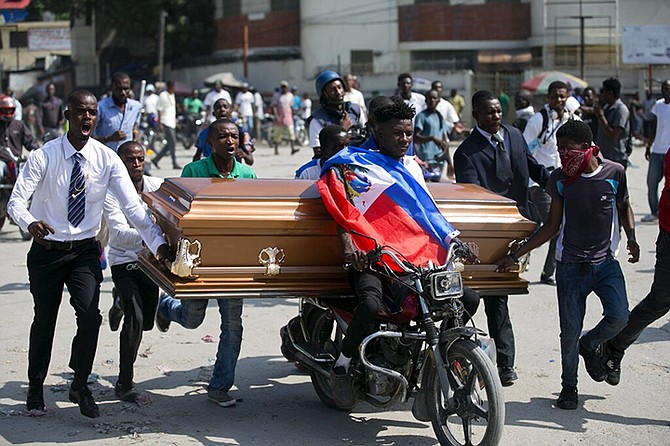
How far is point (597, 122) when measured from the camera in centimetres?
1334

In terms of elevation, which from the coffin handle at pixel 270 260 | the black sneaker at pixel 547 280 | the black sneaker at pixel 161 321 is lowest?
the black sneaker at pixel 547 280

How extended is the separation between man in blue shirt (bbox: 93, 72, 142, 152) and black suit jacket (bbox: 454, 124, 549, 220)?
470 cm

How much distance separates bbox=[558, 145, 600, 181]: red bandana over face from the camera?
639 cm

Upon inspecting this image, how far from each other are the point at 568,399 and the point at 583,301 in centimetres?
60

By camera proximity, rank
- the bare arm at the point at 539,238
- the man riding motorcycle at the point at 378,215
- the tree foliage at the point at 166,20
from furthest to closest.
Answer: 1. the tree foliage at the point at 166,20
2. the bare arm at the point at 539,238
3. the man riding motorcycle at the point at 378,215

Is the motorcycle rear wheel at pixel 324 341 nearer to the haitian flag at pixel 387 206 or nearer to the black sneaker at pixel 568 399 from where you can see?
the haitian flag at pixel 387 206

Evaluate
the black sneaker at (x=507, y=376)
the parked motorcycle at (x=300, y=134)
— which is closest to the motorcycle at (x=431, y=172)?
the black sneaker at (x=507, y=376)

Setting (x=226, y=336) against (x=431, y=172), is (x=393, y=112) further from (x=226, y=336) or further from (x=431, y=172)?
(x=431, y=172)

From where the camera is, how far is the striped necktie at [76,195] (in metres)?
6.23

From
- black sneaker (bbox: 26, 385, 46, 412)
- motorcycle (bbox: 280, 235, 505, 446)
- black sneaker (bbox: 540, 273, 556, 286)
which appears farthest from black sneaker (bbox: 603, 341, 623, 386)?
black sneaker (bbox: 540, 273, 556, 286)

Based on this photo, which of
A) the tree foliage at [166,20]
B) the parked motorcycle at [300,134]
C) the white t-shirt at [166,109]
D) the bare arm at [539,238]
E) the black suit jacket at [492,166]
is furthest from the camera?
the tree foliage at [166,20]

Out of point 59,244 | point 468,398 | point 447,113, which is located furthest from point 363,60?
point 468,398

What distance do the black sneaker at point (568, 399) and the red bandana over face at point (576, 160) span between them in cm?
130

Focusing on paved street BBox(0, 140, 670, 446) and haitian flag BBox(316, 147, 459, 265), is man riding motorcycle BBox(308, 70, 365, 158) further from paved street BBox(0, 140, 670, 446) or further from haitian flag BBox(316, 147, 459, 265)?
haitian flag BBox(316, 147, 459, 265)
